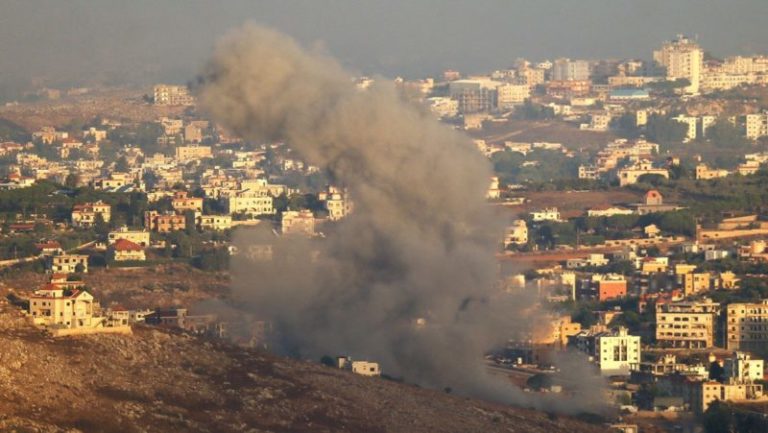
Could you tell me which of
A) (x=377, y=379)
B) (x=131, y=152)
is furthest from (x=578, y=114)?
(x=377, y=379)

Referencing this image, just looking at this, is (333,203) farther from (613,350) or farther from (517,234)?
(613,350)

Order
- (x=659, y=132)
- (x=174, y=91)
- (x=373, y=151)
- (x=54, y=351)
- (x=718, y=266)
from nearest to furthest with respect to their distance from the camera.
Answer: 1. (x=54, y=351)
2. (x=373, y=151)
3. (x=718, y=266)
4. (x=659, y=132)
5. (x=174, y=91)

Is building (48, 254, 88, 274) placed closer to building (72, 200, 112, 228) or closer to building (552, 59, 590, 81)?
building (72, 200, 112, 228)

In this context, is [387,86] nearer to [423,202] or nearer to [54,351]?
[423,202]

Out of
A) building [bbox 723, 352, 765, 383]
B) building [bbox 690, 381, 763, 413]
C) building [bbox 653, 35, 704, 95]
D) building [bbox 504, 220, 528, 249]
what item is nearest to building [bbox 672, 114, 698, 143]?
building [bbox 653, 35, 704, 95]

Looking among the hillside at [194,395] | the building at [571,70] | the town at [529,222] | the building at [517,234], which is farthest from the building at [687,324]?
the building at [571,70]

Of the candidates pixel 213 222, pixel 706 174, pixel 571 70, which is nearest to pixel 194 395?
pixel 213 222

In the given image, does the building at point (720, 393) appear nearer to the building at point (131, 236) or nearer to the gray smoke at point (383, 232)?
the gray smoke at point (383, 232)
